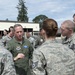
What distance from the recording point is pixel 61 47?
4434 mm

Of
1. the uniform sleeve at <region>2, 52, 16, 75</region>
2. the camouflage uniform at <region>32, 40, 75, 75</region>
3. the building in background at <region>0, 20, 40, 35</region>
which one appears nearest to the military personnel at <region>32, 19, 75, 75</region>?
the camouflage uniform at <region>32, 40, 75, 75</region>

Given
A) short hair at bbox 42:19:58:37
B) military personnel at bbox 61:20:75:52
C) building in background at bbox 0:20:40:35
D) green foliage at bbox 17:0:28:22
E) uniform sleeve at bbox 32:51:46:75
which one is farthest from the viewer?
green foliage at bbox 17:0:28:22

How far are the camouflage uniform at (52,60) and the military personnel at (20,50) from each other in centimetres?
245

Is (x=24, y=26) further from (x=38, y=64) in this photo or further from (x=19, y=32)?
(x=38, y=64)

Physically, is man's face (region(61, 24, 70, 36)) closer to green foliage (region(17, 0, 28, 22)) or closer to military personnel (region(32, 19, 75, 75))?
military personnel (region(32, 19, 75, 75))

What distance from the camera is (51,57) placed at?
4.26 metres

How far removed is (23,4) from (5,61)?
331 ft

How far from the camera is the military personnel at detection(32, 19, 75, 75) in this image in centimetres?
416

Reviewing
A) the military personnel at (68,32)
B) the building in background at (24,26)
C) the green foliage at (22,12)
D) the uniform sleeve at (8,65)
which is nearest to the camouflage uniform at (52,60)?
the uniform sleeve at (8,65)

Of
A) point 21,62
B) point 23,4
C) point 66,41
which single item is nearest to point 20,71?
point 21,62

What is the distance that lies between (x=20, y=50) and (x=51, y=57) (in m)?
2.69

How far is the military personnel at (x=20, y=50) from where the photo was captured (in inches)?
268

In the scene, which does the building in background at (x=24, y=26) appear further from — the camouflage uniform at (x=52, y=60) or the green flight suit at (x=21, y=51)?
the camouflage uniform at (x=52, y=60)

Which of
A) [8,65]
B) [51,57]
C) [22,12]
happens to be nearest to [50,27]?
[51,57]
